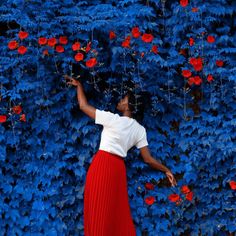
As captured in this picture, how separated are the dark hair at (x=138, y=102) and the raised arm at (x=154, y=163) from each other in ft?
1.37

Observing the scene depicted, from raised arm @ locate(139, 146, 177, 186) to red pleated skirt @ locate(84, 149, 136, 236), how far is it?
376 mm

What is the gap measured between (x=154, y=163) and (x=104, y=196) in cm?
72

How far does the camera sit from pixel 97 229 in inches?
173

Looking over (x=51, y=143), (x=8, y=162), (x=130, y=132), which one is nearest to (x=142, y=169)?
(x=130, y=132)

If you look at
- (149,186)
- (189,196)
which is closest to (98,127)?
(149,186)

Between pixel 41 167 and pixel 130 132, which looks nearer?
pixel 130 132

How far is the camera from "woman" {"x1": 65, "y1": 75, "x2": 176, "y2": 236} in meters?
4.41

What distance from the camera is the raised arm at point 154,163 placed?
4777mm

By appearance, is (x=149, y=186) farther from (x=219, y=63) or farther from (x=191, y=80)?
(x=219, y=63)

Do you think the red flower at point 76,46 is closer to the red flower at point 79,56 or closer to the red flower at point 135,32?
the red flower at point 79,56

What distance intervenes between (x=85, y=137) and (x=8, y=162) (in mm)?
875

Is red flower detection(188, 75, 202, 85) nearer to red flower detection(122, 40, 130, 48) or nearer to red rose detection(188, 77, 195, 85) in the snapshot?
red rose detection(188, 77, 195, 85)

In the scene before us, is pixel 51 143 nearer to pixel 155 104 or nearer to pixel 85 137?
pixel 85 137

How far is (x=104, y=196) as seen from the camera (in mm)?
4410
